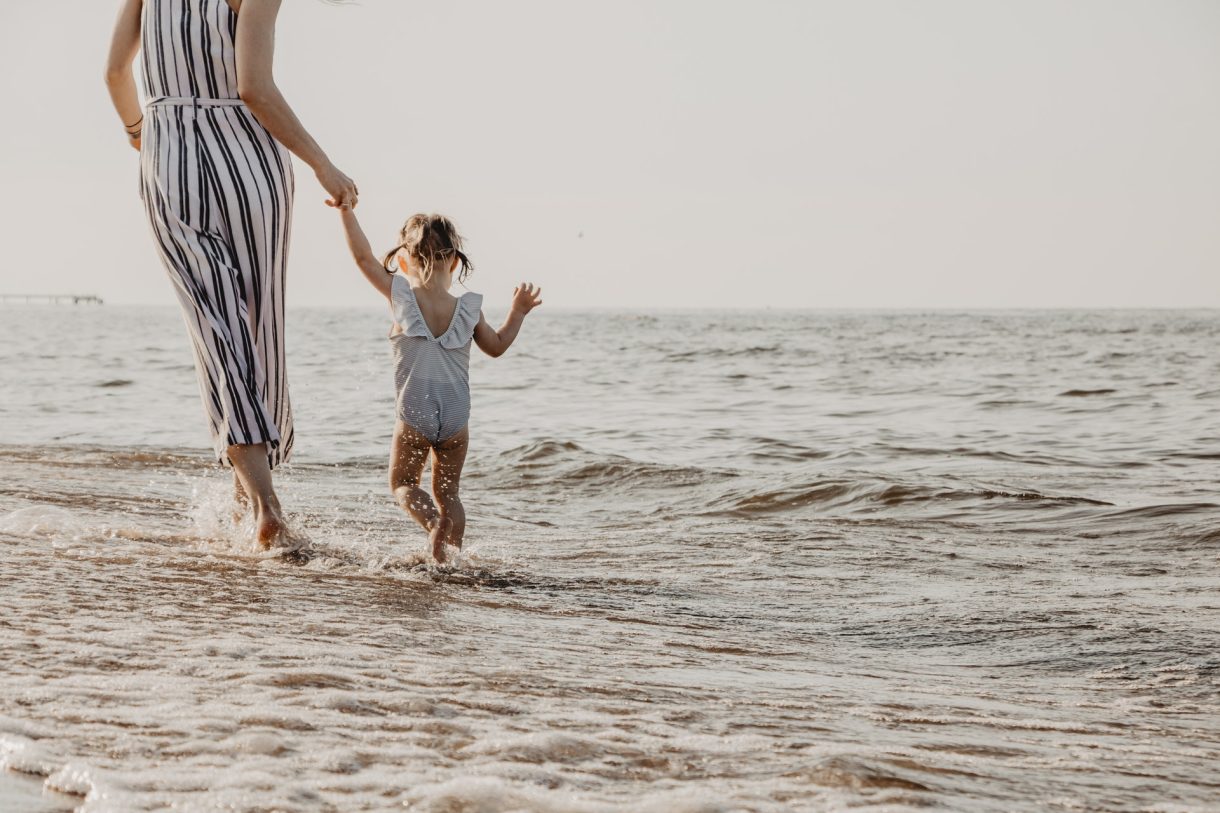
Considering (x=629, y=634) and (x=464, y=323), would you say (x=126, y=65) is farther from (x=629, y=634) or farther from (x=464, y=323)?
(x=629, y=634)

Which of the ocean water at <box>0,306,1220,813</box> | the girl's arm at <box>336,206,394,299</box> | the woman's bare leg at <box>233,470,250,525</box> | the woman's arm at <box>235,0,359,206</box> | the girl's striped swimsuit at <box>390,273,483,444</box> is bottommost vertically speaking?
the ocean water at <box>0,306,1220,813</box>

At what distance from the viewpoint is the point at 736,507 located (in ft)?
23.8

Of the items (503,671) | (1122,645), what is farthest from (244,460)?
(1122,645)

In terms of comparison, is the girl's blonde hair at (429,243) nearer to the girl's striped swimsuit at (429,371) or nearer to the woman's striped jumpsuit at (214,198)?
the girl's striped swimsuit at (429,371)

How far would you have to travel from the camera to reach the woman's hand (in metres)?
4.12

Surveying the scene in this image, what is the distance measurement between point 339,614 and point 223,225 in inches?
55.3

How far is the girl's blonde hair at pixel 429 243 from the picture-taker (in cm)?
496

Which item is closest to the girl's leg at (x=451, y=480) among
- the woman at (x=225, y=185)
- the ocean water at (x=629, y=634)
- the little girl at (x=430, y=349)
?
the little girl at (x=430, y=349)

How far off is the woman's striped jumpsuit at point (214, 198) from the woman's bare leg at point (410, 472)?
0.76 meters

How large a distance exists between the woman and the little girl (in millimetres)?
745

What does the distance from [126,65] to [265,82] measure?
61cm

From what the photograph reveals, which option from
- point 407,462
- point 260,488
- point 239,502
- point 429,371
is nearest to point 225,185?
point 260,488

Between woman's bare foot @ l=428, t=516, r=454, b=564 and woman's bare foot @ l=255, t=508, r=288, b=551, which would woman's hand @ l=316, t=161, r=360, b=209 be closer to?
woman's bare foot @ l=255, t=508, r=288, b=551

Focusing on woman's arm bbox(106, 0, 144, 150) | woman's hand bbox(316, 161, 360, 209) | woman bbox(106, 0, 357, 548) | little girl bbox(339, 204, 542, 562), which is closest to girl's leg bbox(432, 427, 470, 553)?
little girl bbox(339, 204, 542, 562)
